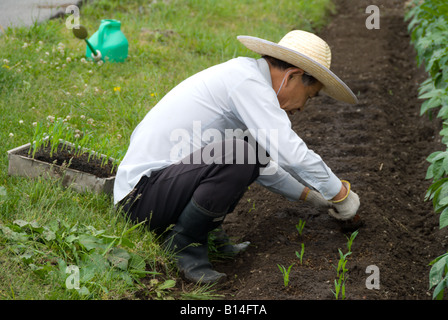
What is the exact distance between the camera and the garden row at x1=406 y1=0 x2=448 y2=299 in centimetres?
249

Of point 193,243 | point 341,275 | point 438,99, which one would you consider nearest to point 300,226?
point 341,275

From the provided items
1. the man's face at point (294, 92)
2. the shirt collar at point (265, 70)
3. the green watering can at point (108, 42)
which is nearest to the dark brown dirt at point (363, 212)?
the man's face at point (294, 92)

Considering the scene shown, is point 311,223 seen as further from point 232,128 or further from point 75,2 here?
point 75,2

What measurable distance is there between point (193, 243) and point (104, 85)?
7.07 ft

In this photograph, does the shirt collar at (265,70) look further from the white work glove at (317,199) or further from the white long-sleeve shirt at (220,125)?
the white work glove at (317,199)

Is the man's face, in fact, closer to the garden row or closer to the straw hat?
the straw hat

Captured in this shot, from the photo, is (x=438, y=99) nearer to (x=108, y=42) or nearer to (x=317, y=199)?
(x=317, y=199)

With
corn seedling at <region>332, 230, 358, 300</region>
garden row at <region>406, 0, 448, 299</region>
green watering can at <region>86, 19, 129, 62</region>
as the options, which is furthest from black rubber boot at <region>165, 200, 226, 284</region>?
green watering can at <region>86, 19, 129, 62</region>

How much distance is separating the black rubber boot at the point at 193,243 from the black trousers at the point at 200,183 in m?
0.04

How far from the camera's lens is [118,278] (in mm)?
2467

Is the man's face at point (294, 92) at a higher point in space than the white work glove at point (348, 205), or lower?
higher

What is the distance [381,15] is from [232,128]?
5368 mm

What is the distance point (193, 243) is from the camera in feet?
8.97

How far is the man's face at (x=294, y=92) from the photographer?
2812 millimetres
